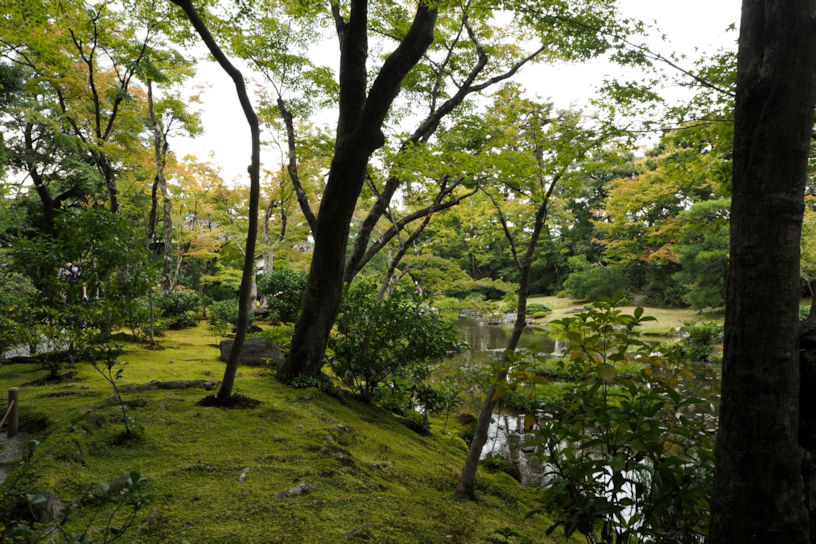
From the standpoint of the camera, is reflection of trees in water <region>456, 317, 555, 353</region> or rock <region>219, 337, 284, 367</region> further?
reflection of trees in water <region>456, 317, 555, 353</region>

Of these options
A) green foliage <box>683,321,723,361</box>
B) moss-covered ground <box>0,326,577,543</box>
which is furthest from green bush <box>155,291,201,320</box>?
green foliage <box>683,321,723,361</box>

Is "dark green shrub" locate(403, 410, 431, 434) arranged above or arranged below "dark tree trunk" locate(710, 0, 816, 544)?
below

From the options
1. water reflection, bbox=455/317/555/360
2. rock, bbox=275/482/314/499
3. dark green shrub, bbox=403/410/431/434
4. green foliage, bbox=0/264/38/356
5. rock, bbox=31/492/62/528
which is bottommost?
dark green shrub, bbox=403/410/431/434

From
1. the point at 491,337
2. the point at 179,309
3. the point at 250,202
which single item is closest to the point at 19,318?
the point at 250,202

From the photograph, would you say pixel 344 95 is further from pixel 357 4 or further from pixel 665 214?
pixel 665 214

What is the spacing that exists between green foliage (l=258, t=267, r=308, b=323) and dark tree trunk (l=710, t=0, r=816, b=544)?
6443 mm

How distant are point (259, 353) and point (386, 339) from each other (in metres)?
2.30

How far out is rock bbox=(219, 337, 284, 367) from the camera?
604 centimetres

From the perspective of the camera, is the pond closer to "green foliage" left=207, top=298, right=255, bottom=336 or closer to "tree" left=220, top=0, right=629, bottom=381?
"tree" left=220, top=0, right=629, bottom=381

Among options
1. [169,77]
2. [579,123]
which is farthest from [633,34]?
[169,77]

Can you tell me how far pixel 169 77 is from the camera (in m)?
9.91

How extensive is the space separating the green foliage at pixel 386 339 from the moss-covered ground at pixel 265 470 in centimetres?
74

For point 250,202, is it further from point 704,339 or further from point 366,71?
point 704,339

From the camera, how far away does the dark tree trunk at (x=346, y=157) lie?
12.9 feet
